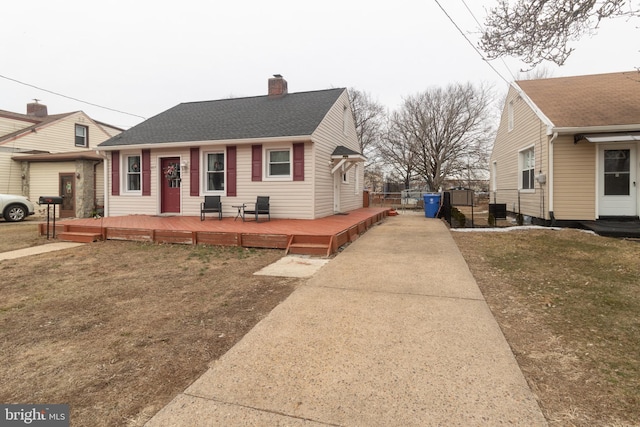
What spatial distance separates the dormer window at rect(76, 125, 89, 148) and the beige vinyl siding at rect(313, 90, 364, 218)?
1842 centimetres

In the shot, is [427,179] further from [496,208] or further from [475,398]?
[475,398]

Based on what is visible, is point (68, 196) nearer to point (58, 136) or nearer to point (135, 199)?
point (135, 199)

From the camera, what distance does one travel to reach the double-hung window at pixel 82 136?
20.4 metres

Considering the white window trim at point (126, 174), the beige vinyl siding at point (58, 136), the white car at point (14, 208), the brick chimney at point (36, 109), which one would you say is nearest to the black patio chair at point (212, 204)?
the white window trim at point (126, 174)

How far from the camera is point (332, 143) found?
11.6 meters

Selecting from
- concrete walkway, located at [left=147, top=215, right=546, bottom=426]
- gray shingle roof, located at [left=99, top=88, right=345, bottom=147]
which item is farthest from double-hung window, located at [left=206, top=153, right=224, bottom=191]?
concrete walkway, located at [left=147, top=215, right=546, bottom=426]

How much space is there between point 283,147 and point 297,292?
6.79 metres

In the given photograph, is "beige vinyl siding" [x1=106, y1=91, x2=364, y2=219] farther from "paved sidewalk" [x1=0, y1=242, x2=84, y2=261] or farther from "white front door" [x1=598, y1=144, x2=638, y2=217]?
"white front door" [x1=598, y1=144, x2=638, y2=217]

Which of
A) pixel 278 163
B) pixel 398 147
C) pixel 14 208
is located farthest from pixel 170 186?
pixel 398 147

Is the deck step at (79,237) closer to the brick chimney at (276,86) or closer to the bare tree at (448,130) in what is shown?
the brick chimney at (276,86)

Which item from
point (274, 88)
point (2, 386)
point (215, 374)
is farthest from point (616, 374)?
point (274, 88)

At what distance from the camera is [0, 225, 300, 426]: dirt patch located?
2.02 meters

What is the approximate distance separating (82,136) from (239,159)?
56.7 ft

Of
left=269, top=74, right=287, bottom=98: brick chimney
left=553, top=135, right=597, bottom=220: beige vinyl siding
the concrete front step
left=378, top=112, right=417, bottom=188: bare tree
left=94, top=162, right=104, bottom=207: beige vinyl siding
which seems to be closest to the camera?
the concrete front step
